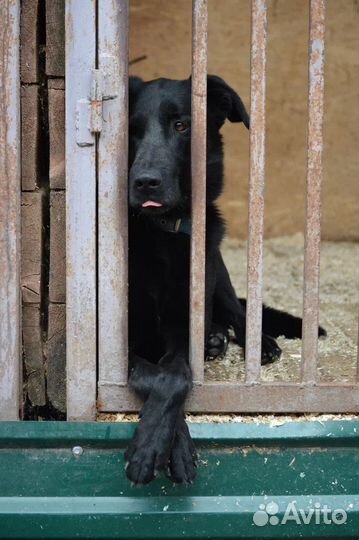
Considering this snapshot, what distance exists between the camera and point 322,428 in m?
2.72

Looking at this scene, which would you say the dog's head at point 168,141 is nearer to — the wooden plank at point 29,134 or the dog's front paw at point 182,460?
the wooden plank at point 29,134

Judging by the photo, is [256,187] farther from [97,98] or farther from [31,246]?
[31,246]

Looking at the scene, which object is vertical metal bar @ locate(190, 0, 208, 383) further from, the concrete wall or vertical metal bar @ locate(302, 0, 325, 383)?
the concrete wall

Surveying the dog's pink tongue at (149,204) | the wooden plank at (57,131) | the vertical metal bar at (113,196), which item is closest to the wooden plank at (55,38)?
the wooden plank at (57,131)

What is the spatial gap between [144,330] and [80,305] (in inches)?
15.9

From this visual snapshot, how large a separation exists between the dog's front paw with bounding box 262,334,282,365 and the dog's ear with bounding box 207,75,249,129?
2.73 ft

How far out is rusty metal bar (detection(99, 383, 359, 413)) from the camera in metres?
2.78

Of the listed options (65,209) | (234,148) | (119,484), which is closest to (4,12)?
(65,209)

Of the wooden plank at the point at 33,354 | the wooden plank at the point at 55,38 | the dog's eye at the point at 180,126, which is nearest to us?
the wooden plank at the point at 55,38

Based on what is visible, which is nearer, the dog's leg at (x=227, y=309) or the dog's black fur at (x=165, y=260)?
the dog's black fur at (x=165, y=260)

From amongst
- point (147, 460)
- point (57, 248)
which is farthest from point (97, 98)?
point (147, 460)

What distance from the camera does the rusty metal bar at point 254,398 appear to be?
278cm

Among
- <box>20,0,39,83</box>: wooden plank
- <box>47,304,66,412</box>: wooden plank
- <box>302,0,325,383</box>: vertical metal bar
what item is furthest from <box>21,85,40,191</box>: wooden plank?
<box>302,0,325,383</box>: vertical metal bar

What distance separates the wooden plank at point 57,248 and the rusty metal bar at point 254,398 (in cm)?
34
